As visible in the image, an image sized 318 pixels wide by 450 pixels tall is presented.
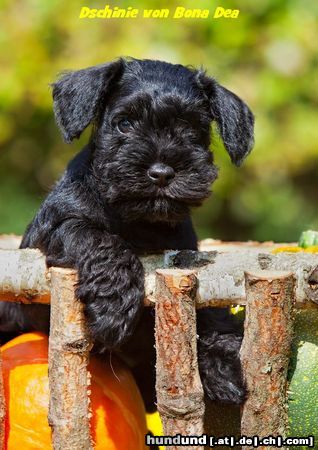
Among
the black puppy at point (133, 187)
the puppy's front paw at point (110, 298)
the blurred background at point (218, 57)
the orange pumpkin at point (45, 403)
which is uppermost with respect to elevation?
the blurred background at point (218, 57)

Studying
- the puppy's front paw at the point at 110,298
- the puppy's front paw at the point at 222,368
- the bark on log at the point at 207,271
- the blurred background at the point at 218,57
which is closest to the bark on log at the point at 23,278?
the bark on log at the point at 207,271

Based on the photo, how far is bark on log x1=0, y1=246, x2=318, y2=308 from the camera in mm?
2908

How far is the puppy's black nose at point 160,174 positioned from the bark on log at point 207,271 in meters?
0.26

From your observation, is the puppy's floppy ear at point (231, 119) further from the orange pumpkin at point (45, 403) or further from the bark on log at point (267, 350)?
the orange pumpkin at point (45, 403)

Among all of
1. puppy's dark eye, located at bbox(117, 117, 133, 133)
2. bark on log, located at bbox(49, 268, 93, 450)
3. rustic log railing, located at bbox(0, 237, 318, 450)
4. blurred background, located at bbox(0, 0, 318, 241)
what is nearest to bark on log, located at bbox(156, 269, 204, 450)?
rustic log railing, located at bbox(0, 237, 318, 450)

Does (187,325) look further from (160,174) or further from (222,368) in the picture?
(160,174)

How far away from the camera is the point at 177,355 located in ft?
9.33

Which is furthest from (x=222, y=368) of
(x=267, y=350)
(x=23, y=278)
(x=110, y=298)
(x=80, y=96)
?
(x=80, y=96)

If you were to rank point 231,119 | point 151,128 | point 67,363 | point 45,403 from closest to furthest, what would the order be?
point 67,363
point 151,128
point 45,403
point 231,119

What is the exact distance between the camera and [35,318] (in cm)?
355

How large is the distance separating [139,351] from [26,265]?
718 mm

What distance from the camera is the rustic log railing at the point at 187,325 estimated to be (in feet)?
9.26

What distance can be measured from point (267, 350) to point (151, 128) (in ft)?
2.99

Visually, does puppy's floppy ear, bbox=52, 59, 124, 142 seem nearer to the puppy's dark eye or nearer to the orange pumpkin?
the puppy's dark eye
